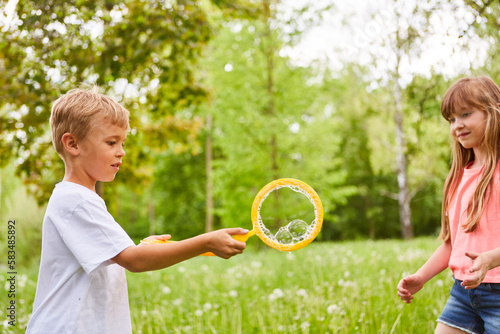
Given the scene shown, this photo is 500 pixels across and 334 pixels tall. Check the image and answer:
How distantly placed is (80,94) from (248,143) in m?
10.3

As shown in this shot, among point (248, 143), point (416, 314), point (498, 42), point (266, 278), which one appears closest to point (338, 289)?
point (416, 314)

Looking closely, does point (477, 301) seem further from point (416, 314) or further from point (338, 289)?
point (338, 289)

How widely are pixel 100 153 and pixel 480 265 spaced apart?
1521 millimetres

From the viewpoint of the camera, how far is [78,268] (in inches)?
67.1

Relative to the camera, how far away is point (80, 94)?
6.12 ft

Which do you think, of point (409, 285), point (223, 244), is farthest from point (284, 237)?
point (409, 285)

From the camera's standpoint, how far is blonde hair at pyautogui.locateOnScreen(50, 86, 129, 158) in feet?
5.88

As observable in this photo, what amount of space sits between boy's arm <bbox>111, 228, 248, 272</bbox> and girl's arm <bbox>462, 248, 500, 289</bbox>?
895 mm

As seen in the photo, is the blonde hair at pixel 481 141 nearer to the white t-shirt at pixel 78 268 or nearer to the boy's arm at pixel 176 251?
the boy's arm at pixel 176 251

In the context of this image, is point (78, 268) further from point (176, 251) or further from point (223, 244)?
point (223, 244)

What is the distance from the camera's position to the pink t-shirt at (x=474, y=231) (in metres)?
2.05

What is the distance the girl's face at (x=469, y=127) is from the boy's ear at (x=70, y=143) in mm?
1718

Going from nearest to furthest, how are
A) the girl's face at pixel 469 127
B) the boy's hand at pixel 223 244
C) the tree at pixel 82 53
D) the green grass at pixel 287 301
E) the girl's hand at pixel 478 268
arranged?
the boy's hand at pixel 223 244, the girl's hand at pixel 478 268, the girl's face at pixel 469 127, the green grass at pixel 287 301, the tree at pixel 82 53

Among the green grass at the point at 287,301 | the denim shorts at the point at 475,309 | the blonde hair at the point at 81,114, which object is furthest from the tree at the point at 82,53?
the denim shorts at the point at 475,309
